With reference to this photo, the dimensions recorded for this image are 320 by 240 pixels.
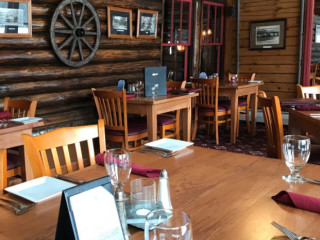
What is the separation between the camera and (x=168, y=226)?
31.4 inches

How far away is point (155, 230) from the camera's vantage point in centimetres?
77

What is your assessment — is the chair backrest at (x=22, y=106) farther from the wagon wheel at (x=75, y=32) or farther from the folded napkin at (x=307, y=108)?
the folded napkin at (x=307, y=108)

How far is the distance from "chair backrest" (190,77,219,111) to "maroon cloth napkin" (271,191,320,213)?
419 cm

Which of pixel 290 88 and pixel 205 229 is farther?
pixel 290 88

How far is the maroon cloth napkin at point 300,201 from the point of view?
1.22 metres

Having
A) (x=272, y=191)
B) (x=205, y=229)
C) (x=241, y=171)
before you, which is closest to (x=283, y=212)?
(x=272, y=191)

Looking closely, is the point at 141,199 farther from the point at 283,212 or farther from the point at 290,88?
the point at 290,88

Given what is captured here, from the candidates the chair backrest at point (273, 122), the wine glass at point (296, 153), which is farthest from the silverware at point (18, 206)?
the chair backrest at point (273, 122)

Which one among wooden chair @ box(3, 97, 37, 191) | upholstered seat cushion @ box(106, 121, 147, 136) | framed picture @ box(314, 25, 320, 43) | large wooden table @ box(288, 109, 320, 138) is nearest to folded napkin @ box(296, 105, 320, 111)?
large wooden table @ box(288, 109, 320, 138)

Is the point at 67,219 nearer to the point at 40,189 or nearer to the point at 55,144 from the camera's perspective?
the point at 40,189

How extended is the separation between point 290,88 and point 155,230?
711 centimetres

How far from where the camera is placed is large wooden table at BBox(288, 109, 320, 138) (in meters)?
2.62

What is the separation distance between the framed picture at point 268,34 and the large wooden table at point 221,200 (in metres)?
6.07

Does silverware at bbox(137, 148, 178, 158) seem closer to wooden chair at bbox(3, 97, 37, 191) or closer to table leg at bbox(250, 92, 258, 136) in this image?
wooden chair at bbox(3, 97, 37, 191)
